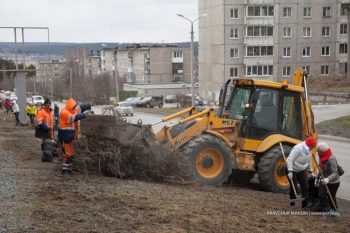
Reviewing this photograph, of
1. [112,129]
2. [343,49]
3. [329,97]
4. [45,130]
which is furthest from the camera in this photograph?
[343,49]

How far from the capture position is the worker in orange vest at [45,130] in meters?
12.9

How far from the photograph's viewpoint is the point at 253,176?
12.7 metres

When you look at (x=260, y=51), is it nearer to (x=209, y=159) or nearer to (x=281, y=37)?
(x=281, y=37)

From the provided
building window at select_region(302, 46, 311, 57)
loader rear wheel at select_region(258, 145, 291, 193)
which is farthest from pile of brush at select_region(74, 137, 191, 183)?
building window at select_region(302, 46, 311, 57)

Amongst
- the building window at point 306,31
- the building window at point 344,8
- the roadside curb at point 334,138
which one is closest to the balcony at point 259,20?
the building window at point 306,31

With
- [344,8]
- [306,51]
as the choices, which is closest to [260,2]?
[306,51]

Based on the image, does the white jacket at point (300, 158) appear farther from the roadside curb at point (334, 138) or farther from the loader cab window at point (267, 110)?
the roadside curb at point (334, 138)

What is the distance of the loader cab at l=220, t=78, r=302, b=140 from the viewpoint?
12008 millimetres

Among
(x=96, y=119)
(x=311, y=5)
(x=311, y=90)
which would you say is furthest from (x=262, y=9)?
(x=96, y=119)

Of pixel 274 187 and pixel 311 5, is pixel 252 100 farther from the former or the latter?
pixel 311 5

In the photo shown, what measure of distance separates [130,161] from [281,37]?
206ft

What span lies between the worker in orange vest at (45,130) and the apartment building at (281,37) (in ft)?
193

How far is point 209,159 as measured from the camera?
11688 millimetres

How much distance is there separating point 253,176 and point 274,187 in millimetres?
981
